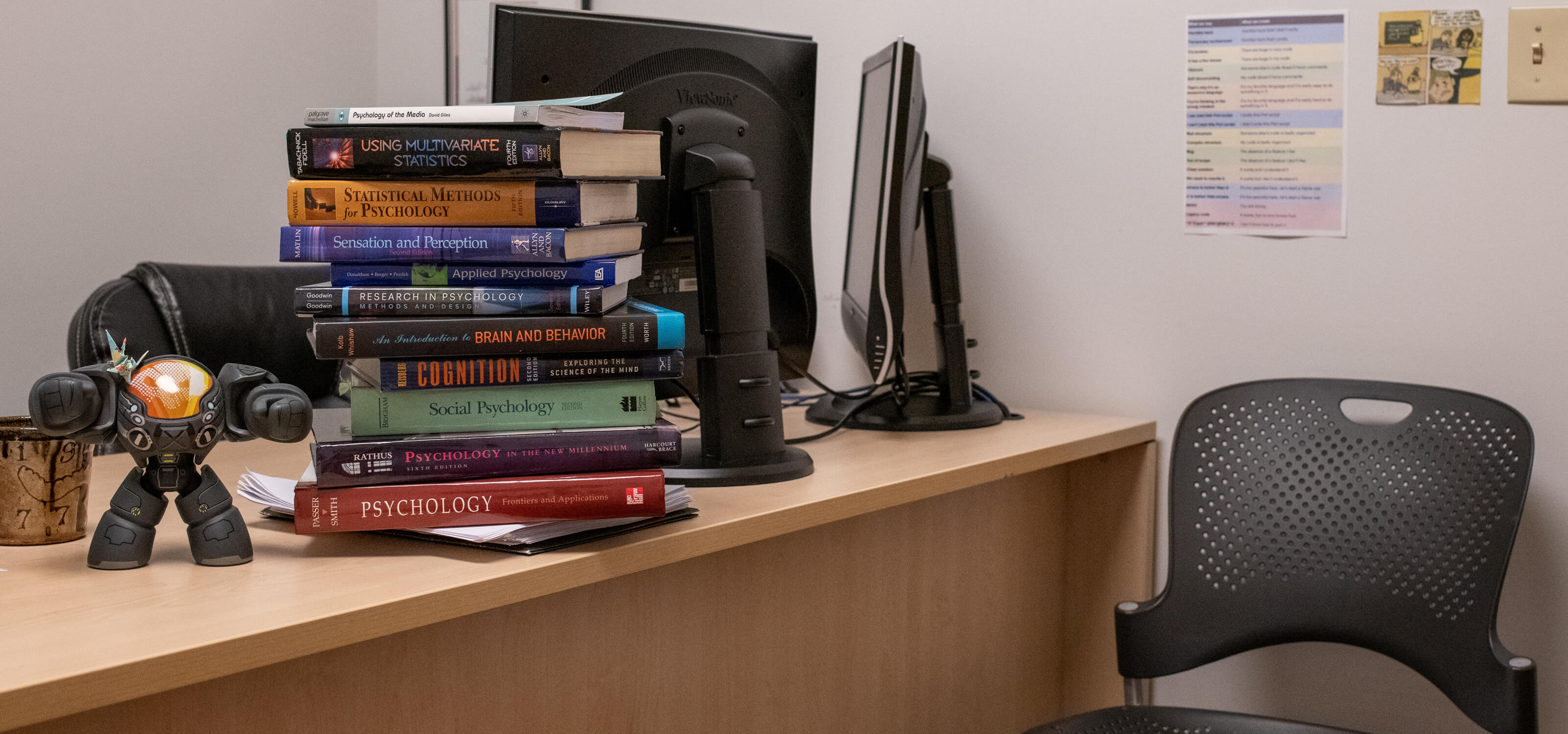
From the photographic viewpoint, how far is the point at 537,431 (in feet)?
2.99

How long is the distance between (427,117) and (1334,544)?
46.6 inches

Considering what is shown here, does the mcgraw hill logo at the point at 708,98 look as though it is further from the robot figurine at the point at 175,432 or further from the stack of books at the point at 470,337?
the robot figurine at the point at 175,432

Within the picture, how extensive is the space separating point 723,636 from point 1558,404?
1.09 m

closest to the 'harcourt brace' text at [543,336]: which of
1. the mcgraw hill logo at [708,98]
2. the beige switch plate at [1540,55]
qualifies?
the mcgraw hill logo at [708,98]

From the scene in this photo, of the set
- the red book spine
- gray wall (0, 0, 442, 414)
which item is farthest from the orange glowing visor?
gray wall (0, 0, 442, 414)

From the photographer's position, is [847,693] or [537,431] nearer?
[537,431]

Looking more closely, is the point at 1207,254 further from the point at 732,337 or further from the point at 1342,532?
the point at 732,337

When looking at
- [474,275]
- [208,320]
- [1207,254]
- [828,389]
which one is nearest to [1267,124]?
[1207,254]

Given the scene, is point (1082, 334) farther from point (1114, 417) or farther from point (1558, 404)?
point (1558, 404)

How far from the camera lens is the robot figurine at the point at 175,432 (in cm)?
79

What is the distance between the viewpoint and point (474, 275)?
36.7 inches

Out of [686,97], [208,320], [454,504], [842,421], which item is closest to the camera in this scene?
[454,504]

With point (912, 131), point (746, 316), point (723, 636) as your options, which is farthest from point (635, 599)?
point (912, 131)

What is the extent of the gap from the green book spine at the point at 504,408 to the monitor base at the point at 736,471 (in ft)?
0.67
